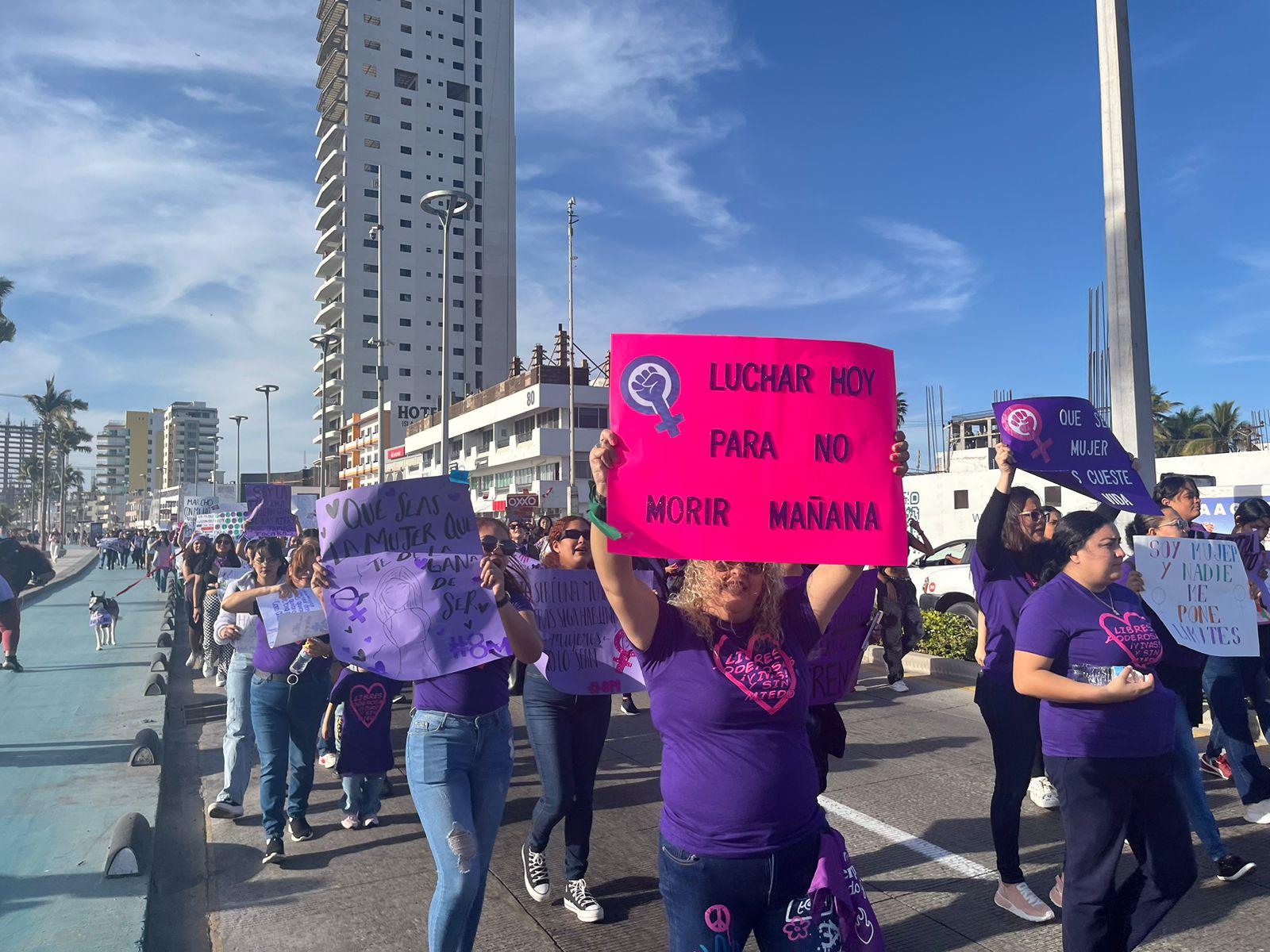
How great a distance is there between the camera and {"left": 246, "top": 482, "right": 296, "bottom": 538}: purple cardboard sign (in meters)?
14.0

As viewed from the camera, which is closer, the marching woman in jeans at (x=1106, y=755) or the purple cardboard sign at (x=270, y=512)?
the marching woman in jeans at (x=1106, y=755)

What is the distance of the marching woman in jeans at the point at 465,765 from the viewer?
134 inches

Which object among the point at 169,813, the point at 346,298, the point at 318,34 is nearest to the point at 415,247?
the point at 346,298

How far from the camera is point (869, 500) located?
114 inches

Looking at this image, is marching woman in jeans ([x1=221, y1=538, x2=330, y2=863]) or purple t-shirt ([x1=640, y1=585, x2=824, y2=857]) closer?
purple t-shirt ([x1=640, y1=585, x2=824, y2=857])

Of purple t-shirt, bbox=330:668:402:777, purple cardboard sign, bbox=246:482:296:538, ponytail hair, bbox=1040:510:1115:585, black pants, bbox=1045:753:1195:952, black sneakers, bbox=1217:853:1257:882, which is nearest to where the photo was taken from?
black pants, bbox=1045:753:1195:952

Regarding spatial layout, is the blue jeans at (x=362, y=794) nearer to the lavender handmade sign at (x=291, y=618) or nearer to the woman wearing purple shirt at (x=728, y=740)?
the lavender handmade sign at (x=291, y=618)

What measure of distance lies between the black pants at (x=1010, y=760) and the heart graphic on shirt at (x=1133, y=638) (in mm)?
1030

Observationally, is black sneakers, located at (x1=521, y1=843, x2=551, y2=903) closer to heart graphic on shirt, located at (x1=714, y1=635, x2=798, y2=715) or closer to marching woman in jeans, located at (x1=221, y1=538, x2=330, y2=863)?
marching woman in jeans, located at (x1=221, y1=538, x2=330, y2=863)

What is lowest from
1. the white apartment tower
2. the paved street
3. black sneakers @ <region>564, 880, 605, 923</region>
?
the paved street

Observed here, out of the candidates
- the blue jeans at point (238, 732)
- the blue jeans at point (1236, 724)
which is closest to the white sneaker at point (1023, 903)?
the blue jeans at point (1236, 724)

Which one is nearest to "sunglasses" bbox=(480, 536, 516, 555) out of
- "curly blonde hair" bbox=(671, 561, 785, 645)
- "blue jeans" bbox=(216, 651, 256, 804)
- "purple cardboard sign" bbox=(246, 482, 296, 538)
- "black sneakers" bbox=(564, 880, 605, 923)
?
"curly blonde hair" bbox=(671, 561, 785, 645)

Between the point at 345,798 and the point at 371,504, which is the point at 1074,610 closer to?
the point at 371,504

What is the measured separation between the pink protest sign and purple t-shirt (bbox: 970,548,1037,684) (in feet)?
6.92
